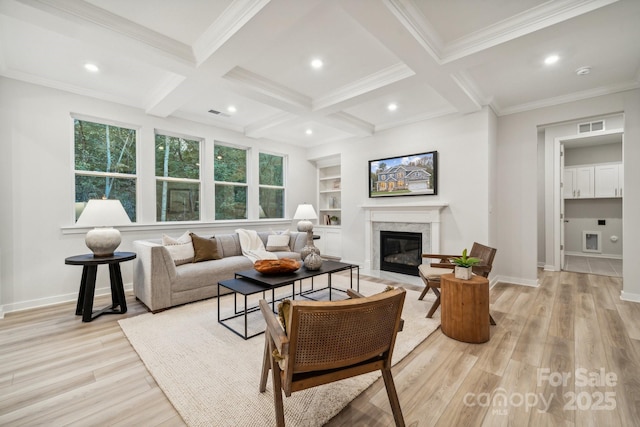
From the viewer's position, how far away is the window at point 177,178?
14.5 feet

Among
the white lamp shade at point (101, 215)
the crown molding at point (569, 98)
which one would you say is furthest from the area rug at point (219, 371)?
the crown molding at point (569, 98)

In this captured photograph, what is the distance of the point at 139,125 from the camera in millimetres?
4117

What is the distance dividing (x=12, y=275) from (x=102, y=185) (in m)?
1.40

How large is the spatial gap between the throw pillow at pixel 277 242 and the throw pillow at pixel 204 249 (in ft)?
3.23

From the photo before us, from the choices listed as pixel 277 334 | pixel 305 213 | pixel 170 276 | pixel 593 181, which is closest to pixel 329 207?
pixel 305 213

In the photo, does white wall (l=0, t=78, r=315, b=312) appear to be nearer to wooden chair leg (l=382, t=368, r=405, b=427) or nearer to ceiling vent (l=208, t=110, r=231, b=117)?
ceiling vent (l=208, t=110, r=231, b=117)

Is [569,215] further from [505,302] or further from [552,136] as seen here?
[505,302]

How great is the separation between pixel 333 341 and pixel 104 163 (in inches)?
168

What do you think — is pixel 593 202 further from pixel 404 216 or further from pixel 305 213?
pixel 305 213

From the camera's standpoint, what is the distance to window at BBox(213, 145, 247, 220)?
5.12 m

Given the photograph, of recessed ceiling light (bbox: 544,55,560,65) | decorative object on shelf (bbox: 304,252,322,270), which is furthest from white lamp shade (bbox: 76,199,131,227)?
recessed ceiling light (bbox: 544,55,560,65)

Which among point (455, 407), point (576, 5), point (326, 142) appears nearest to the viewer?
point (455, 407)

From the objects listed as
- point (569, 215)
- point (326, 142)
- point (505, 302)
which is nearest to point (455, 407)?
point (505, 302)

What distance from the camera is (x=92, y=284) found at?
2.90 meters
